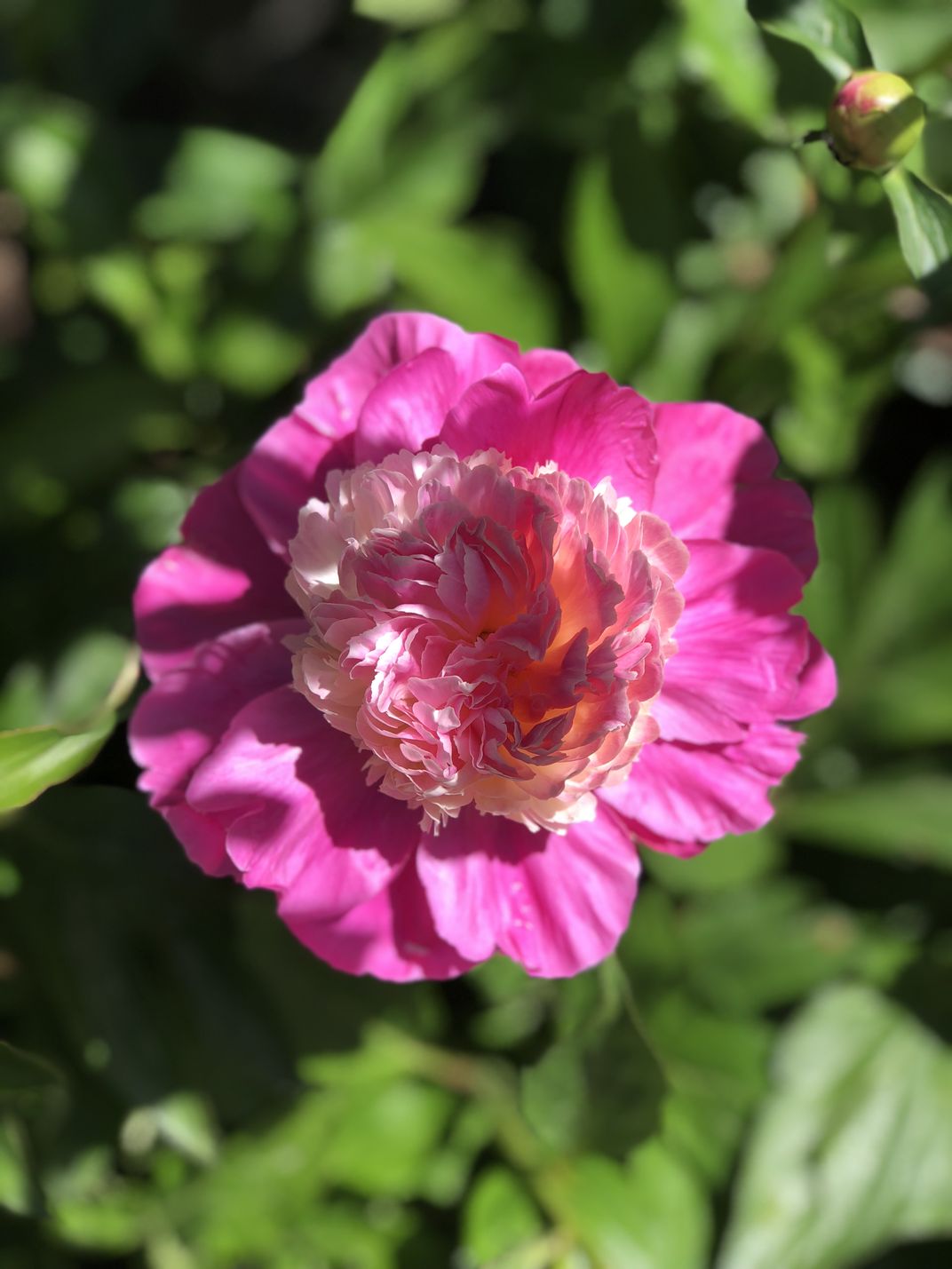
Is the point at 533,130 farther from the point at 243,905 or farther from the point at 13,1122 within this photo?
the point at 13,1122

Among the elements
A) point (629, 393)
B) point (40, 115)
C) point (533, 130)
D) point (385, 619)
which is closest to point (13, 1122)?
point (385, 619)

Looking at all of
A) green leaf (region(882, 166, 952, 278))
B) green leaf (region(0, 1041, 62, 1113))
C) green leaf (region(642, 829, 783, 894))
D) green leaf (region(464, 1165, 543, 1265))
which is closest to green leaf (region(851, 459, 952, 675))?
green leaf (region(642, 829, 783, 894))

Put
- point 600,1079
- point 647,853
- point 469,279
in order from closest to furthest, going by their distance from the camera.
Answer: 1. point 600,1079
2. point 647,853
3. point 469,279

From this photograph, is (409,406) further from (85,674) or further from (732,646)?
(85,674)

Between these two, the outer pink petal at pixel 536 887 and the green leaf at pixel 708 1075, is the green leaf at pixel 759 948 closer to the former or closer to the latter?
the green leaf at pixel 708 1075

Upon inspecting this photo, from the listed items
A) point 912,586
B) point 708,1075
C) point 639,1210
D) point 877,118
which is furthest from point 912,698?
point 877,118

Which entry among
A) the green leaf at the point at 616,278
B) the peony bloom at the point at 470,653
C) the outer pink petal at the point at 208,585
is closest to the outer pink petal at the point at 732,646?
the peony bloom at the point at 470,653
